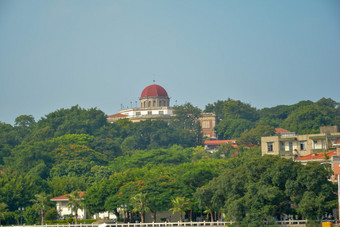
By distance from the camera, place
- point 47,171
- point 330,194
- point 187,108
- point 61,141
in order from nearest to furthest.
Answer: point 330,194
point 47,171
point 61,141
point 187,108

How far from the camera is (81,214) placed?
82.4 meters

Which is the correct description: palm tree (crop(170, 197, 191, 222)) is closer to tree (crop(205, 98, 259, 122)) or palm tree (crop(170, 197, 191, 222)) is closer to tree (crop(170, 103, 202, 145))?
tree (crop(170, 103, 202, 145))

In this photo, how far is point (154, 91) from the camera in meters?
169

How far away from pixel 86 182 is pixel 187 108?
209ft

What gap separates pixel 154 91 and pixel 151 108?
6349mm

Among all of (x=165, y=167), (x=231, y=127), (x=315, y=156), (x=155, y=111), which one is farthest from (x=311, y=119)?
(x=315, y=156)

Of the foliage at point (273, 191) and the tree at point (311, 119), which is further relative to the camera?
the tree at point (311, 119)

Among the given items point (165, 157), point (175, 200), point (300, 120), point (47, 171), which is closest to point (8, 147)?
point (47, 171)

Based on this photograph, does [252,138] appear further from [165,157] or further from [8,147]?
[8,147]

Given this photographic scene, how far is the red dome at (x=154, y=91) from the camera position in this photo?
168875mm

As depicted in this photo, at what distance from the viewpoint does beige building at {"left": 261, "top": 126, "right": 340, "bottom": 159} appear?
84438 mm

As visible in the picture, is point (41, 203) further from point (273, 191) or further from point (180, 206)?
point (273, 191)

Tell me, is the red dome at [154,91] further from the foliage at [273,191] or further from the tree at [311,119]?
the foliage at [273,191]

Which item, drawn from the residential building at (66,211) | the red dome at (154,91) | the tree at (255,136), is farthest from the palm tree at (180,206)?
the red dome at (154,91)
